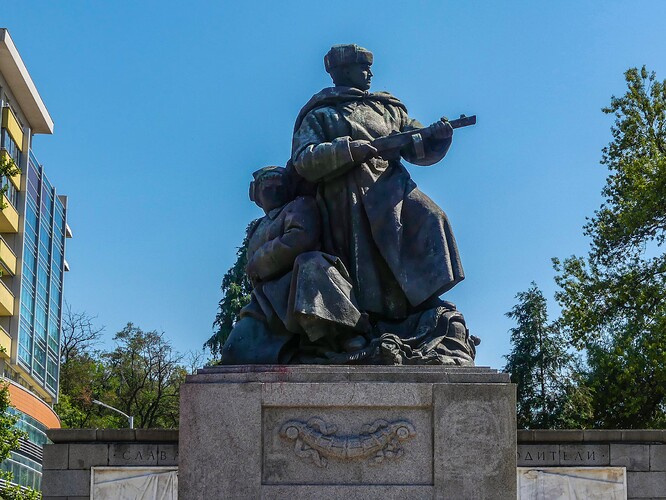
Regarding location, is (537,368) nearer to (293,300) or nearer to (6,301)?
(6,301)

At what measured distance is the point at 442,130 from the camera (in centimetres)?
1128

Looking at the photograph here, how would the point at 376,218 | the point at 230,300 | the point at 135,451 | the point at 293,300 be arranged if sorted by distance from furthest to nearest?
the point at 230,300 < the point at 135,451 < the point at 376,218 < the point at 293,300

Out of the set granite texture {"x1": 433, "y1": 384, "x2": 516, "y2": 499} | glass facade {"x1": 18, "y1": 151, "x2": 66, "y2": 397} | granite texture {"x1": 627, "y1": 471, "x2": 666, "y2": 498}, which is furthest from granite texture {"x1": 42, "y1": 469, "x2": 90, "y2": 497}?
glass facade {"x1": 18, "y1": 151, "x2": 66, "y2": 397}

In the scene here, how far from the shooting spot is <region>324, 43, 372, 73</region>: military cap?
38.4 feet

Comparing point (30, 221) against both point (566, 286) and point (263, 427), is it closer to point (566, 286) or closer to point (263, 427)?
point (566, 286)

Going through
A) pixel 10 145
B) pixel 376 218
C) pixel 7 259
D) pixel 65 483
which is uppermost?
pixel 10 145

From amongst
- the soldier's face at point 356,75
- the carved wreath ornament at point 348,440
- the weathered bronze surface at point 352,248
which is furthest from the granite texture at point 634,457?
the carved wreath ornament at point 348,440

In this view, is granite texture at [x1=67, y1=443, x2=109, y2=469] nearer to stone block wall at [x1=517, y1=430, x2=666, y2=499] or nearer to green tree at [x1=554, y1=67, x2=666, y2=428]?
stone block wall at [x1=517, y1=430, x2=666, y2=499]

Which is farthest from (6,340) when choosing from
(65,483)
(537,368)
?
(65,483)

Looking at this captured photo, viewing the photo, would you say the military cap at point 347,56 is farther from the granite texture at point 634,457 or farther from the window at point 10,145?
the window at point 10,145

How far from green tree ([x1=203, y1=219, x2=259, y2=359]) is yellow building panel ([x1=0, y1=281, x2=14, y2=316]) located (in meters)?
7.40

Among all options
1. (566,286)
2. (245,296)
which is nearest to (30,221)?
(245,296)

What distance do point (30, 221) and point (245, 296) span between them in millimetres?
12866

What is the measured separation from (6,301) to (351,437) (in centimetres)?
4016
